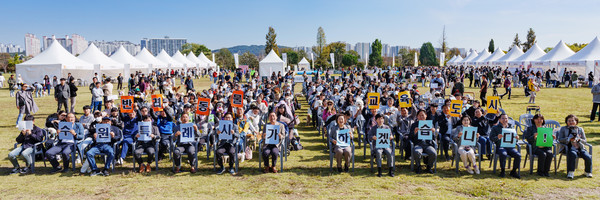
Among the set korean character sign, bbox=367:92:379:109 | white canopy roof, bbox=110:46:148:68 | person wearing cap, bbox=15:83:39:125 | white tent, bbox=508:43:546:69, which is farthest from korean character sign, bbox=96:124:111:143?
white tent, bbox=508:43:546:69

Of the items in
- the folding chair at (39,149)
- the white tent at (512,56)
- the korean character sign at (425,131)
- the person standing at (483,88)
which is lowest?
the folding chair at (39,149)

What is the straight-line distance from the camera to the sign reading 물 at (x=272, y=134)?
7305mm

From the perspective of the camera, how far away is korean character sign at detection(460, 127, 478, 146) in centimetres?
706

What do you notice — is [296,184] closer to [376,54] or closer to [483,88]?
[483,88]

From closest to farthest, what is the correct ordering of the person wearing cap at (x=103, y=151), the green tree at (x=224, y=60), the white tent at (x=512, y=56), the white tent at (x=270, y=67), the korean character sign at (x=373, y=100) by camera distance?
the person wearing cap at (x=103, y=151)
the korean character sign at (x=373, y=100)
the white tent at (x=270, y=67)
the white tent at (x=512, y=56)
the green tree at (x=224, y=60)

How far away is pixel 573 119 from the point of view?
6965 millimetres

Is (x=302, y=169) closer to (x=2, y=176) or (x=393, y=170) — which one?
(x=393, y=170)

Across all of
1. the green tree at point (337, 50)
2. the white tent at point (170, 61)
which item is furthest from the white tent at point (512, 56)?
the white tent at point (170, 61)

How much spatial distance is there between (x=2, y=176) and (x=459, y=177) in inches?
356

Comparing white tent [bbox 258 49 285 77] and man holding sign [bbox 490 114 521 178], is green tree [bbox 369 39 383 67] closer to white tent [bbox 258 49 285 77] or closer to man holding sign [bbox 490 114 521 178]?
white tent [bbox 258 49 285 77]

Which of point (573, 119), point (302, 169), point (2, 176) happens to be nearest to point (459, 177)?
point (573, 119)

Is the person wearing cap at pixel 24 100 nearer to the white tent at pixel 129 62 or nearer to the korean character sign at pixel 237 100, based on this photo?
the korean character sign at pixel 237 100

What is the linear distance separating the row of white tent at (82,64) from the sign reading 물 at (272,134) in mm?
28920

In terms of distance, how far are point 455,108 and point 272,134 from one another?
453 cm
